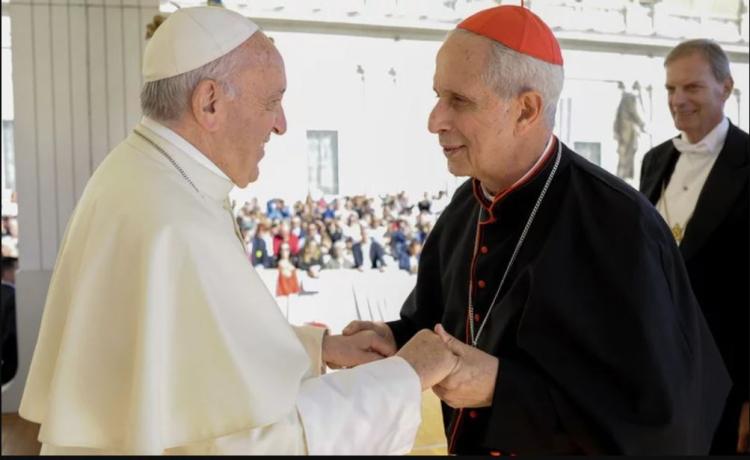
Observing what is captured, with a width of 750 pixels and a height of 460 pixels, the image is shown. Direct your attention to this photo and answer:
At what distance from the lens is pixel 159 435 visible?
Answer: 4.45 feet

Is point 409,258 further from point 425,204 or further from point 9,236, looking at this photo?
point 9,236

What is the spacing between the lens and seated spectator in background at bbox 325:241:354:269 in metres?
9.76

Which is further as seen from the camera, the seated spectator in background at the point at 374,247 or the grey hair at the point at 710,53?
the seated spectator in background at the point at 374,247

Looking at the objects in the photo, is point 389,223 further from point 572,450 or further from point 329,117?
point 572,450

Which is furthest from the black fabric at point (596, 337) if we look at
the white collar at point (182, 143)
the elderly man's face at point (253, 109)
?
the white collar at point (182, 143)

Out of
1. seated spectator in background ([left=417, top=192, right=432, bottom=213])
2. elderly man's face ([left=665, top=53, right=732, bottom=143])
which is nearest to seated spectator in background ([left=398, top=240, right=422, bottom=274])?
seated spectator in background ([left=417, top=192, right=432, bottom=213])

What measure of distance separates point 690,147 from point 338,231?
663 centimetres

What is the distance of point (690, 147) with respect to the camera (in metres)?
3.62

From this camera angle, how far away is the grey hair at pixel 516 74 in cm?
173

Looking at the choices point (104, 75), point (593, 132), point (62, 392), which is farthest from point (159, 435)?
point (593, 132)

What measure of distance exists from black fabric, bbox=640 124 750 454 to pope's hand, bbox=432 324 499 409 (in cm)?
200

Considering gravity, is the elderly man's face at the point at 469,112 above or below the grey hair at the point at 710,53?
below

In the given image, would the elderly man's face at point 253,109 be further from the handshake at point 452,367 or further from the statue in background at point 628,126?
the statue in background at point 628,126

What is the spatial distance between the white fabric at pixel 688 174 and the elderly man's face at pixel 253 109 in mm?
2422
